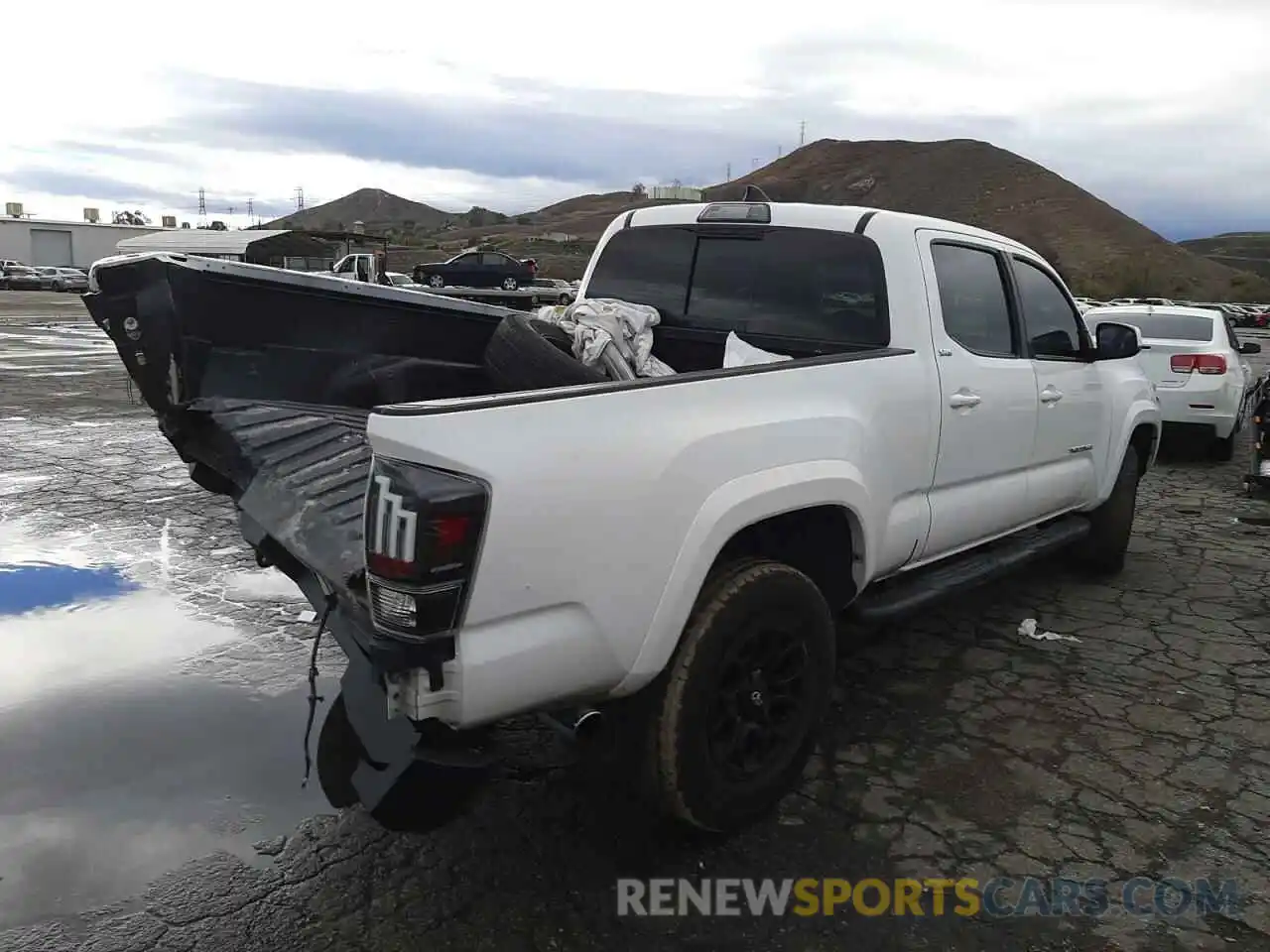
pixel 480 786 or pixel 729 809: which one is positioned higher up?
pixel 480 786

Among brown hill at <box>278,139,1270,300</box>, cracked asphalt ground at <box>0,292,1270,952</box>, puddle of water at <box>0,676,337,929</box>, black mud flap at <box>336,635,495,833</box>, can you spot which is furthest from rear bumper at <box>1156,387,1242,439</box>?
brown hill at <box>278,139,1270,300</box>

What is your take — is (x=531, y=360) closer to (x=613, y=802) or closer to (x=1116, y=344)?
(x=613, y=802)

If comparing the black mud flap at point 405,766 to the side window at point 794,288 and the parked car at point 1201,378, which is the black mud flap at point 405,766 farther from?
the parked car at point 1201,378

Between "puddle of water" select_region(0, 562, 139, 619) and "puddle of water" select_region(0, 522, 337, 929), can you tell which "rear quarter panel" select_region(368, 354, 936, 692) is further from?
"puddle of water" select_region(0, 562, 139, 619)

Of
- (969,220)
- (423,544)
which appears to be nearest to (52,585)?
(423,544)

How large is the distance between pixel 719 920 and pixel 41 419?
9833mm

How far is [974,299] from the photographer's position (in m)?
4.34

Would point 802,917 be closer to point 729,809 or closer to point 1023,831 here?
point 729,809

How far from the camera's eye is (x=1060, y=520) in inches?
210

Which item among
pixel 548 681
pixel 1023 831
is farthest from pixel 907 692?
pixel 548 681

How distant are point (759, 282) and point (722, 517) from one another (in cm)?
182

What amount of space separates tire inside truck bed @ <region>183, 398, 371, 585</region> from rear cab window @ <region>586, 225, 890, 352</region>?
148 cm

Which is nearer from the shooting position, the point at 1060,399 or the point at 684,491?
the point at 684,491

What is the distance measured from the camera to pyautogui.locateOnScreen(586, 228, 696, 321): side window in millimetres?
4516
